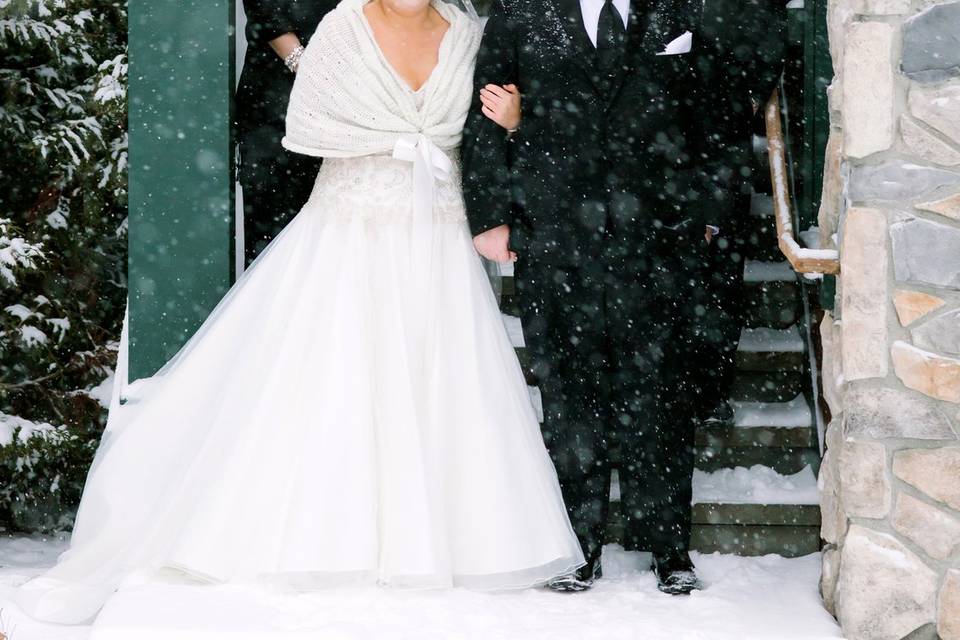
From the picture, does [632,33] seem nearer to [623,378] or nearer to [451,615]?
[623,378]

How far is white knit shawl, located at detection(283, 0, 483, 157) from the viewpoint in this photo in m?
3.44

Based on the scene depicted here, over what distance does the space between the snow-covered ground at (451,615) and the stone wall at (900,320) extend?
0.26 meters

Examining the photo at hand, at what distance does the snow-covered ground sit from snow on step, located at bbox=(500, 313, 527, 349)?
3.86 ft

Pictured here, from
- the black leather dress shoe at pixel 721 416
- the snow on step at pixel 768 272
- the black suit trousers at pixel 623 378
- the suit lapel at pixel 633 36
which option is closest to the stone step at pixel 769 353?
the snow on step at pixel 768 272

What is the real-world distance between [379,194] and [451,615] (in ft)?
4.30

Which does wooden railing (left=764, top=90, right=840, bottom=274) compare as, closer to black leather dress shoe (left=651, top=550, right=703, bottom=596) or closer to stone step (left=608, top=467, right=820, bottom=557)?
stone step (left=608, top=467, right=820, bottom=557)

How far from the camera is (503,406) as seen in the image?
3381 mm

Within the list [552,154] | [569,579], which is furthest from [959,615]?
[552,154]

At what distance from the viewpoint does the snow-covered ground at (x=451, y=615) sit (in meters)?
2.88

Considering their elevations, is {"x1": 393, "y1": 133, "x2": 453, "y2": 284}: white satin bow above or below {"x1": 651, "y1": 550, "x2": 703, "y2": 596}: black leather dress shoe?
above

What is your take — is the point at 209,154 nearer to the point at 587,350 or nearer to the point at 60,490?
the point at 587,350

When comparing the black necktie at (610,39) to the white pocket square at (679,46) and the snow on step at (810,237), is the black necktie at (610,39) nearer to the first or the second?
the white pocket square at (679,46)

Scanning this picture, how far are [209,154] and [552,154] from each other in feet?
4.61

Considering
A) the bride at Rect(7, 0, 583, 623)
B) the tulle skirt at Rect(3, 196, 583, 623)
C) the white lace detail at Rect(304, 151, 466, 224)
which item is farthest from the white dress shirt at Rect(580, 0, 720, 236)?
the tulle skirt at Rect(3, 196, 583, 623)
